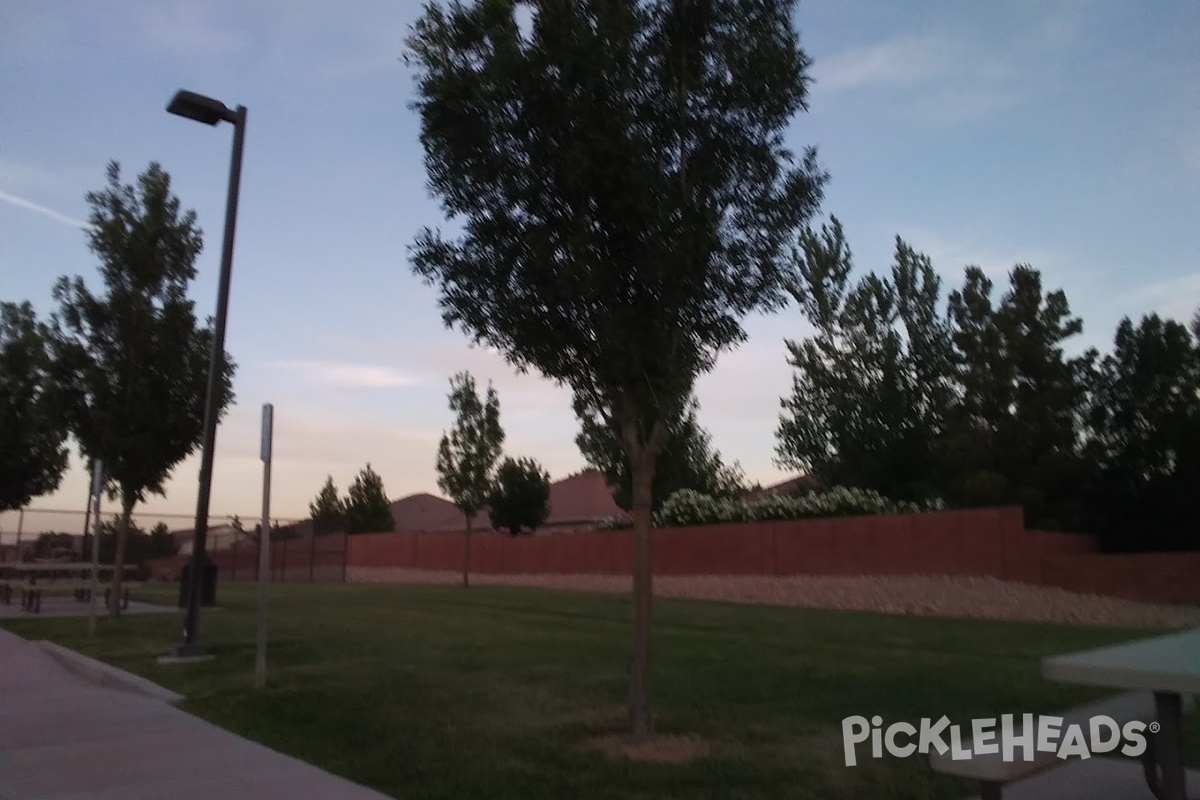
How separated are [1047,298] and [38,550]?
107 ft

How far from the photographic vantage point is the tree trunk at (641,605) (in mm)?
7754

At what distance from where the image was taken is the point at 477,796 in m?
6.32

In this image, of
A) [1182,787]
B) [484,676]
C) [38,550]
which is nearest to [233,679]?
[484,676]

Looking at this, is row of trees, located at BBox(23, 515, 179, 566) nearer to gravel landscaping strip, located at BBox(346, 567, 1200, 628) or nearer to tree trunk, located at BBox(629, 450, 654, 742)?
gravel landscaping strip, located at BBox(346, 567, 1200, 628)

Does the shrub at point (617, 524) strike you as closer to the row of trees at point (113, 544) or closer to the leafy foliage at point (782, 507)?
the leafy foliage at point (782, 507)

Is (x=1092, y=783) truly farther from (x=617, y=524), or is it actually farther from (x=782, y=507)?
(x=617, y=524)

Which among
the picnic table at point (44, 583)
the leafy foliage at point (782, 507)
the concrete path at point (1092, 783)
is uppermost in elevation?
the leafy foliage at point (782, 507)

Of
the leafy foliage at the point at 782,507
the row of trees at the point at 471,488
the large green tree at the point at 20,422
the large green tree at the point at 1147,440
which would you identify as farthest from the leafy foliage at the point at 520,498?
the large green tree at the point at 1147,440

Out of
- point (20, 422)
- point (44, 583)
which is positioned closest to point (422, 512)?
point (20, 422)

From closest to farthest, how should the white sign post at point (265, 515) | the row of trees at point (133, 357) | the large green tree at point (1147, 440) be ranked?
the white sign post at point (265, 515)
the row of trees at point (133, 357)
the large green tree at point (1147, 440)

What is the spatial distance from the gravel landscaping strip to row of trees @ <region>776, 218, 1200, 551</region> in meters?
4.30

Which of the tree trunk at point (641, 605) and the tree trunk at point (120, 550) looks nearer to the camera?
the tree trunk at point (641, 605)

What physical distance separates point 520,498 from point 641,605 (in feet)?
123

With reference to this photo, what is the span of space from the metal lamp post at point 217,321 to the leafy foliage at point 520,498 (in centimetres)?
2996
